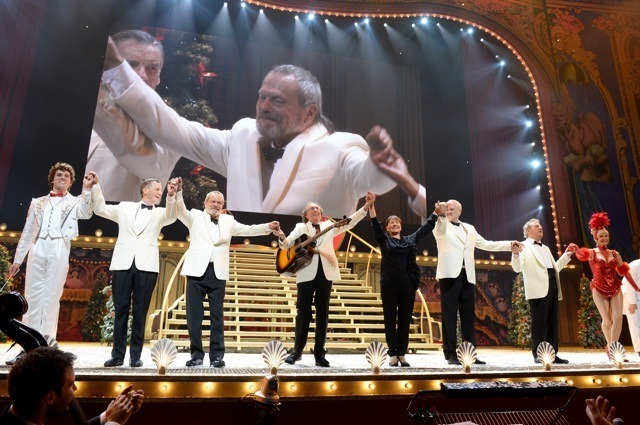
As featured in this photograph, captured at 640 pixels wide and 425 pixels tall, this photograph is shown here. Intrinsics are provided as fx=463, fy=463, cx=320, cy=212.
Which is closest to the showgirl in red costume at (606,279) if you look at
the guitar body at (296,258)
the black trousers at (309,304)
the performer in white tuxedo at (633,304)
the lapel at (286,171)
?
the performer in white tuxedo at (633,304)

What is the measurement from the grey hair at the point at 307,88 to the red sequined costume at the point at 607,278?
6027 mm

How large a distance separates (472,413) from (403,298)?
144 centimetres

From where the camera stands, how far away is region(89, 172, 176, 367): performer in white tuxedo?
4238 millimetres

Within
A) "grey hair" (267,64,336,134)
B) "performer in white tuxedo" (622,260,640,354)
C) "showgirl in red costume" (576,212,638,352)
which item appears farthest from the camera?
"grey hair" (267,64,336,134)

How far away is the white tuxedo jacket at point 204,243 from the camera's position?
177 inches

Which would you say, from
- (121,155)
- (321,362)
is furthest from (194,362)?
(121,155)

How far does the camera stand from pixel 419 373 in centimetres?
402

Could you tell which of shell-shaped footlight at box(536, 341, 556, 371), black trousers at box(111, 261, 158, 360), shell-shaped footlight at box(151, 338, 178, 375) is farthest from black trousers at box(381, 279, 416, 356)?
black trousers at box(111, 261, 158, 360)

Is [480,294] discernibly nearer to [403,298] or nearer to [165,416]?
[403,298]

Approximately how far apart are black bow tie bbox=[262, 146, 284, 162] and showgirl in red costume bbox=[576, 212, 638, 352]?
598 centimetres

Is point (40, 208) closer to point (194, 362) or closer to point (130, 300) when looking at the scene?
point (130, 300)

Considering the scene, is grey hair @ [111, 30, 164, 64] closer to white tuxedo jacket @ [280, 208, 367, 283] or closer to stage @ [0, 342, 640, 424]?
white tuxedo jacket @ [280, 208, 367, 283]

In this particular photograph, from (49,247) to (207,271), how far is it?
4.98 ft

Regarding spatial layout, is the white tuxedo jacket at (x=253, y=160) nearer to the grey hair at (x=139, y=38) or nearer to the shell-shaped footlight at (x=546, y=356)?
the grey hair at (x=139, y=38)
